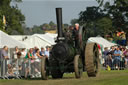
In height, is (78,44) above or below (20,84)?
above

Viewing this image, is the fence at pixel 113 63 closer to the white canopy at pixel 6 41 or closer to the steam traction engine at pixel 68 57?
the white canopy at pixel 6 41

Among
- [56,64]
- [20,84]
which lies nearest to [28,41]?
[56,64]

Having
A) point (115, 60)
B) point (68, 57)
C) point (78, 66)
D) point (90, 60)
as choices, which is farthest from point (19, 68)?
point (115, 60)

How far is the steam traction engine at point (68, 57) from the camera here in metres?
18.8

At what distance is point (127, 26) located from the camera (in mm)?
81188

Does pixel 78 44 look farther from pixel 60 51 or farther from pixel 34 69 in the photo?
pixel 34 69

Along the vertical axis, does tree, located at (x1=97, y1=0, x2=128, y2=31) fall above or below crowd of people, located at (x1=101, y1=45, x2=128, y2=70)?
above

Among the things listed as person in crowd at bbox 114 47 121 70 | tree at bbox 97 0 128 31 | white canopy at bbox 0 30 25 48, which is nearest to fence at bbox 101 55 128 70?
person in crowd at bbox 114 47 121 70

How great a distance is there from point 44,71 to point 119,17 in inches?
2522

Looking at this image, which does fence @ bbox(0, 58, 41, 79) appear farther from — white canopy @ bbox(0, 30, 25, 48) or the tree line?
the tree line

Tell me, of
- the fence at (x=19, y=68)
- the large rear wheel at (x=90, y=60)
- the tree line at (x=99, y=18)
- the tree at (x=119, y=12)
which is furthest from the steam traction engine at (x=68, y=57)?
the tree at (x=119, y=12)

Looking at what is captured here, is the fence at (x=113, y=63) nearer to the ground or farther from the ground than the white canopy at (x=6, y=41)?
nearer to the ground

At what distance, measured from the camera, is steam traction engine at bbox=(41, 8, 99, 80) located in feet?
61.5

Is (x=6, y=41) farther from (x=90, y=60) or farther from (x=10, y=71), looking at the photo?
(x=90, y=60)
